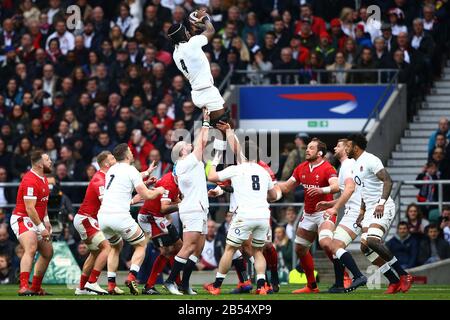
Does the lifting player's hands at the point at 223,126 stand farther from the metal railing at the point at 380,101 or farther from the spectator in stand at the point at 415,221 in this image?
the metal railing at the point at 380,101

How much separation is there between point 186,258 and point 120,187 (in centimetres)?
142

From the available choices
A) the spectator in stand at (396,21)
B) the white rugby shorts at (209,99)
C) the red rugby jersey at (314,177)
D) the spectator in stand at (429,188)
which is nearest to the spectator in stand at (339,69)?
the spectator in stand at (396,21)

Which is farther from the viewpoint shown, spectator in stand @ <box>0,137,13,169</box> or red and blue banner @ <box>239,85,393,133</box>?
red and blue banner @ <box>239,85,393,133</box>

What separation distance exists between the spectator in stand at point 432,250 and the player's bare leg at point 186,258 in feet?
21.8

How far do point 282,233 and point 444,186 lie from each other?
334 cm

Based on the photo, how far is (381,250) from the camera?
Result: 19750 millimetres

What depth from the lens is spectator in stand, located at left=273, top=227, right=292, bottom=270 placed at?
25703 mm

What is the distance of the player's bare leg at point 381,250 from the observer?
19.8m

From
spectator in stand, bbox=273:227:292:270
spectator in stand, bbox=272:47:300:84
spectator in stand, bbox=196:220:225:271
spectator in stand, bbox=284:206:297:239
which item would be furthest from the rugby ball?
spectator in stand, bbox=272:47:300:84

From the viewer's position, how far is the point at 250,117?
3047 centimetres

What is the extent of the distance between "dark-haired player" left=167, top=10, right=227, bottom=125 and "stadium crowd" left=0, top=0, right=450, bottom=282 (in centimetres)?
625

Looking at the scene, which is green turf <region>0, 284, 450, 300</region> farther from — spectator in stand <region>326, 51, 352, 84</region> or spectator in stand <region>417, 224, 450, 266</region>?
spectator in stand <region>326, 51, 352, 84</region>
